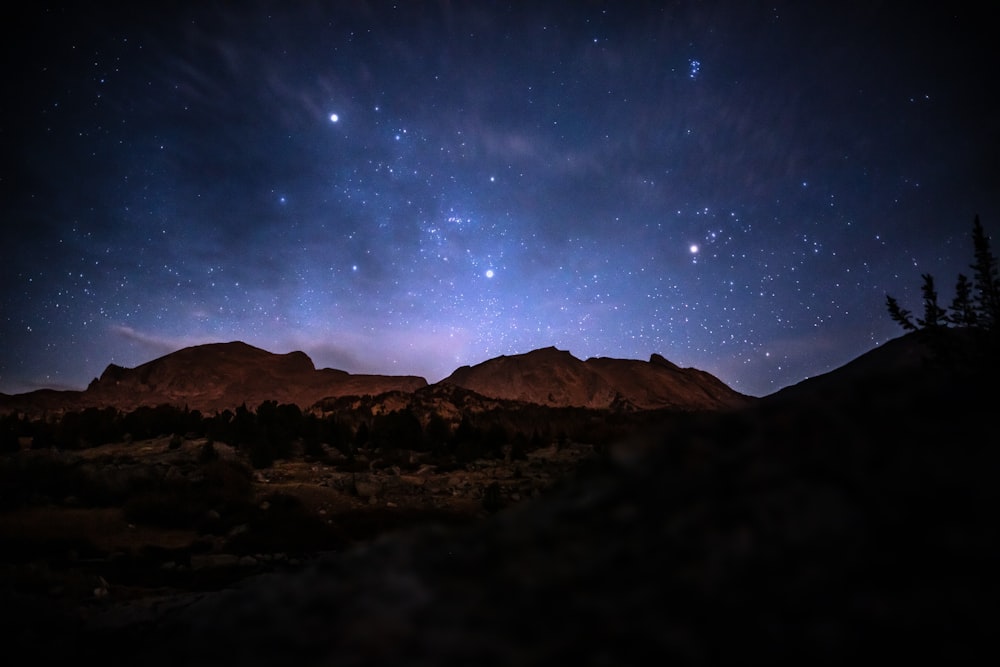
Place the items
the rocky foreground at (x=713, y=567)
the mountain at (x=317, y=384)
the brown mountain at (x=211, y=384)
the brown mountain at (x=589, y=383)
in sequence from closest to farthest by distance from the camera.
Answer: the rocky foreground at (x=713, y=567)
the brown mountain at (x=211, y=384)
the mountain at (x=317, y=384)
the brown mountain at (x=589, y=383)

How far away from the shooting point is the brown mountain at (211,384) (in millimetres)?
56812

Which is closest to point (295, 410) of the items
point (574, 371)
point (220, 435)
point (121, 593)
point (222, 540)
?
point (220, 435)

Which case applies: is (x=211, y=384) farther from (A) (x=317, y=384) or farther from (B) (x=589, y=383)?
(B) (x=589, y=383)

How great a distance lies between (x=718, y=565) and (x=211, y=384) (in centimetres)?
7030

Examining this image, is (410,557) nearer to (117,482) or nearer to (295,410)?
(117,482)

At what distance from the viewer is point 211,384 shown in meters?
59.5

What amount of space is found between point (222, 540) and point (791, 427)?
11.5 m

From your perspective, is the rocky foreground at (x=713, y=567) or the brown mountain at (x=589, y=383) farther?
the brown mountain at (x=589, y=383)

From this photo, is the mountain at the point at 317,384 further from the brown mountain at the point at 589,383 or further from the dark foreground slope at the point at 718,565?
the dark foreground slope at the point at 718,565

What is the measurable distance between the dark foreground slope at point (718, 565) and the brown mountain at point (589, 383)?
5553 centimetres

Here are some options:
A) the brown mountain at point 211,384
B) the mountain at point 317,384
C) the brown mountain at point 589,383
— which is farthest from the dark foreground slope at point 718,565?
the brown mountain at point 211,384

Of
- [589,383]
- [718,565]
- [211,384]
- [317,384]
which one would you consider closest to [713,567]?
[718,565]

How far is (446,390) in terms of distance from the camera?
45469 mm

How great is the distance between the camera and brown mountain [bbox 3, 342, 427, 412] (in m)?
56.8
